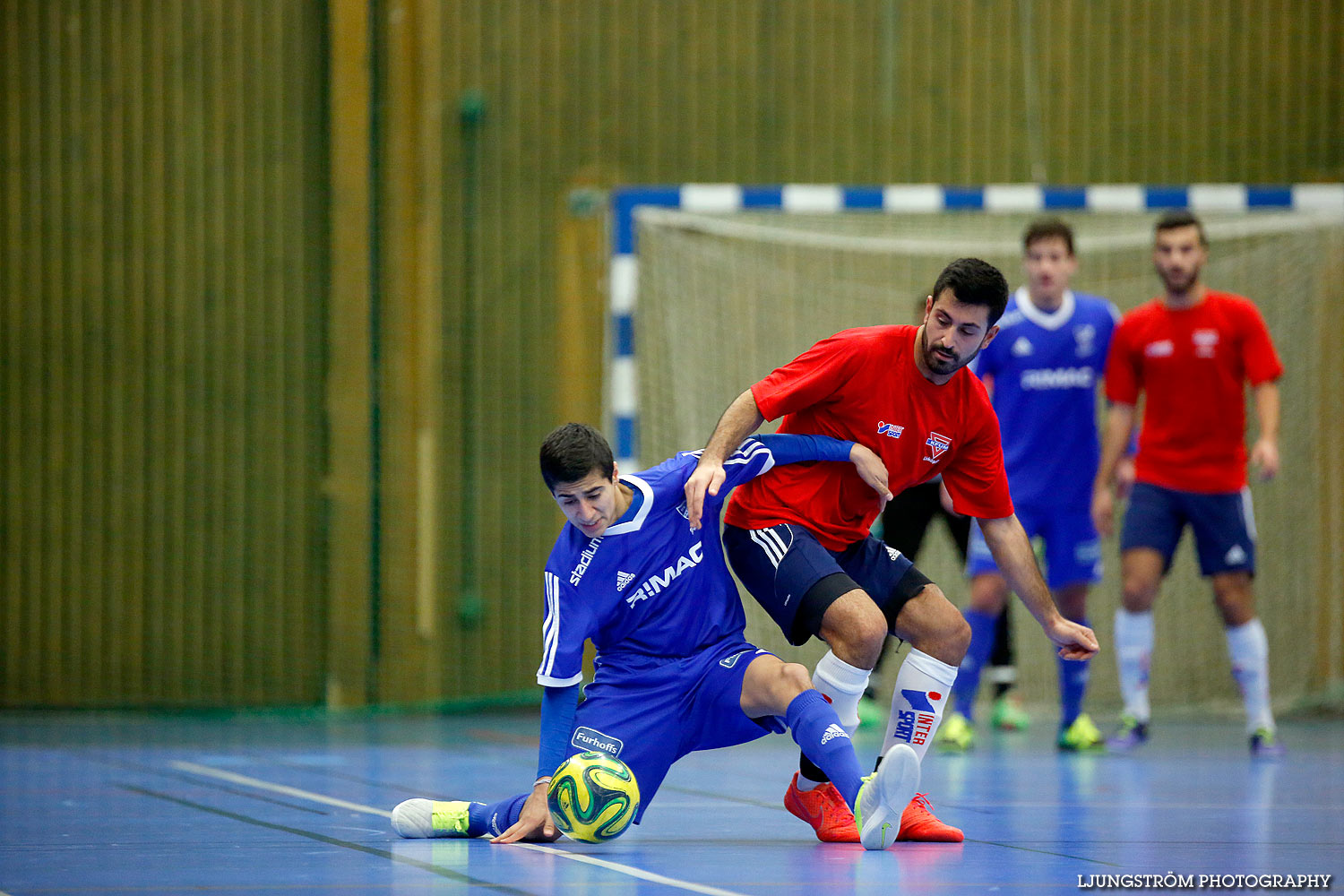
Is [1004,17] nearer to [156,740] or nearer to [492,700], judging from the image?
[492,700]

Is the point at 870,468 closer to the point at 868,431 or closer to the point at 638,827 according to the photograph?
the point at 868,431

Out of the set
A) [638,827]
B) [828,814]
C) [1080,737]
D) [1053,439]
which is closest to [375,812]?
[638,827]

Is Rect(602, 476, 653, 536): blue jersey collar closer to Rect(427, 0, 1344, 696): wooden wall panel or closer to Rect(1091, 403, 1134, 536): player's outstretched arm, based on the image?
Rect(1091, 403, 1134, 536): player's outstretched arm

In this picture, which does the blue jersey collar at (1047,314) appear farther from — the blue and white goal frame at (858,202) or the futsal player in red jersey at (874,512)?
the futsal player in red jersey at (874,512)

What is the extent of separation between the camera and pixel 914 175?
30.6 feet

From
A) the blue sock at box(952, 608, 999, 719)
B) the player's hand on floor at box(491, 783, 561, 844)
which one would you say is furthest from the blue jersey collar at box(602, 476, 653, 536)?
the blue sock at box(952, 608, 999, 719)

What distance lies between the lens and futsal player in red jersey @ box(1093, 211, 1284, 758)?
21.4 feet

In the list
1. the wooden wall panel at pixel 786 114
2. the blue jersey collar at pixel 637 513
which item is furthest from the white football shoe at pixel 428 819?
the wooden wall panel at pixel 786 114

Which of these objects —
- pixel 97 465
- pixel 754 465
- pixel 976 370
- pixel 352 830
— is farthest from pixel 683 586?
pixel 97 465

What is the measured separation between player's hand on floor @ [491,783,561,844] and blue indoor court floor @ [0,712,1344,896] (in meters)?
0.04

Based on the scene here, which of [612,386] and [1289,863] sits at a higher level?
Result: [612,386]

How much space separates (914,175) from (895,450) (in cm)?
536

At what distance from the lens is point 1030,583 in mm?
4289

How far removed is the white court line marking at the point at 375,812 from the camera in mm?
3217
